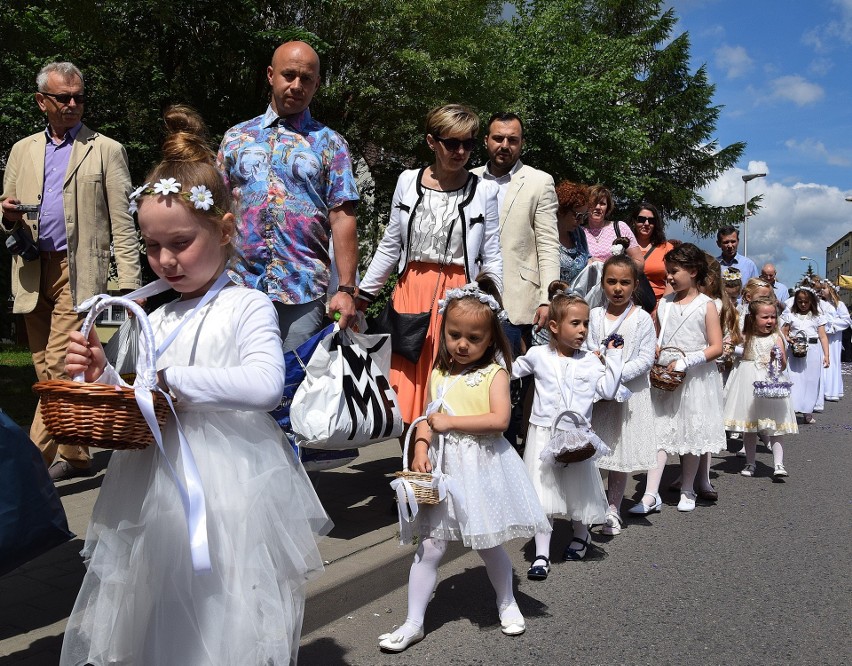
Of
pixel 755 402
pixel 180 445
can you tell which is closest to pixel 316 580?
pixel 180 445

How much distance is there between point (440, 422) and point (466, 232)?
155cm

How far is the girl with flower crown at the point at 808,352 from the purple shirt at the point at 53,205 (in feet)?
Answer: 30.2

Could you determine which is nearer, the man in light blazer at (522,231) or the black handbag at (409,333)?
the black handbag at (409,333)

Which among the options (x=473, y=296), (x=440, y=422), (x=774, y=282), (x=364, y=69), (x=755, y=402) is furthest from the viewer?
(x=364, y=69)

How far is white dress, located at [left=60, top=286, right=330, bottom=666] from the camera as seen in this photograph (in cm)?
242

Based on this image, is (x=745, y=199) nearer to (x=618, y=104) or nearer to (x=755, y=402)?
(x=618, y=104)

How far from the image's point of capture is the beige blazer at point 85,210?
17.6 feet

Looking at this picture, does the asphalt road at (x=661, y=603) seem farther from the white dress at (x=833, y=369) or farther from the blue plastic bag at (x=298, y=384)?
the white dress at (x=833, y=369)

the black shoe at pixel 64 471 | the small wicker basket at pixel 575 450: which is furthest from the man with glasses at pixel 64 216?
the small wicker basket at pixel 575 450

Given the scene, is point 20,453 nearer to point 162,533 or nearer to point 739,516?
point 162,533

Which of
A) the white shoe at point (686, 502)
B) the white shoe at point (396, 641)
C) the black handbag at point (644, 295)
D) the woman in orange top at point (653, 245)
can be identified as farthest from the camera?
the woman in orange top at point (653, 245)

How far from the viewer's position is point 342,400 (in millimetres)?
4324

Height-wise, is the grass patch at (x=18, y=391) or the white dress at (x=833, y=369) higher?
the white dress at (x=833, y=369)

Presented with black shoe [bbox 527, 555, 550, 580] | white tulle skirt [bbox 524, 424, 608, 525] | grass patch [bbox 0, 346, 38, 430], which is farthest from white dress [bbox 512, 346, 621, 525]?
grass patch [bbox 0, 346, 38, 430]
